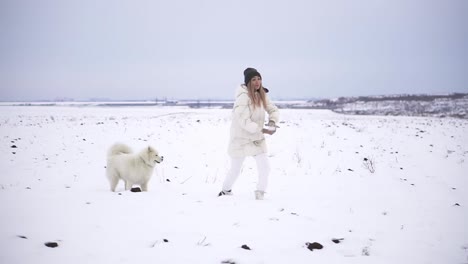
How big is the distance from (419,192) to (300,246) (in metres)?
4.32

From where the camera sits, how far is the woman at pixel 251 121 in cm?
547

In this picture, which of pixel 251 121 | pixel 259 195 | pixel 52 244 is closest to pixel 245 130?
pixel 251 121

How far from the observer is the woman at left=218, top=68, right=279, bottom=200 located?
5.47 meters

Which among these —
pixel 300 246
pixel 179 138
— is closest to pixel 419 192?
pixel 300 246

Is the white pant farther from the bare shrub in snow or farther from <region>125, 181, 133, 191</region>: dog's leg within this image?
the bare shrub in snow

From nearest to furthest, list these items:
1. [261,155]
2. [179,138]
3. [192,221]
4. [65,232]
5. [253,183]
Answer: [65,232]
[192,221]
[261,155]
[253,183]
[179,138]

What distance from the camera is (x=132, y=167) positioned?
6.40 metres

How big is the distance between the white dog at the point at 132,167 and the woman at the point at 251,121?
1.84m

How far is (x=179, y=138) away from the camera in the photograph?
14.3 meters

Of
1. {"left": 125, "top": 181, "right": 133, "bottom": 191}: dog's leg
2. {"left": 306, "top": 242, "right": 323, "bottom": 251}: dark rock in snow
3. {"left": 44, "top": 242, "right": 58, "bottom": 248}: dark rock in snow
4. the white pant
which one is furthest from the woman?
{"left": 44, "top": 242, "right": 58, "bottom": 248}: dark rock in snow

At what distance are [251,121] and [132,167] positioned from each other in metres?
2.69

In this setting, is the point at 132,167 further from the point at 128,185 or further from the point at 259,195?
the point at 259,195

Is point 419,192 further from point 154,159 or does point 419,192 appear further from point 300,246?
point 154,159

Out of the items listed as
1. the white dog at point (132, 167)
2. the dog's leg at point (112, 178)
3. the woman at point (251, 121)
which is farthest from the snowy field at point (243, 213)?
the woman at point (251, 121)
